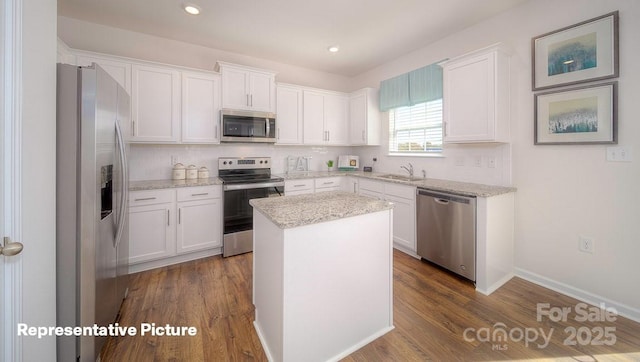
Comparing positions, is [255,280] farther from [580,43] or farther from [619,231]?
[580,43]

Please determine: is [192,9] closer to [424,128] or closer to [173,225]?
[173,225]

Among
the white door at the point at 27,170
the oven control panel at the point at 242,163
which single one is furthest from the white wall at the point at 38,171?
the oven control panel at the point at 242,163

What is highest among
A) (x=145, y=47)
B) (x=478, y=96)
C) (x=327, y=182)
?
(x=145, y=47)

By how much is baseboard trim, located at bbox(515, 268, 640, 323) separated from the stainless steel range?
2932 mm

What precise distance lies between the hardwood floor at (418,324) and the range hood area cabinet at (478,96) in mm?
1521

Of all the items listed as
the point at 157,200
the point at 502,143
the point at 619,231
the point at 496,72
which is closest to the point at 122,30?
the point at 157,200

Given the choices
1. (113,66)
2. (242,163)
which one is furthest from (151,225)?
(113,66)

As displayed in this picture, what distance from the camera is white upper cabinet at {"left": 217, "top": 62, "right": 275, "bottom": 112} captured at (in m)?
3.33

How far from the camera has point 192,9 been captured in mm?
2566

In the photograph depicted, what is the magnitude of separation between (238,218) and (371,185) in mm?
1894

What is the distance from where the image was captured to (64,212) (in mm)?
1246

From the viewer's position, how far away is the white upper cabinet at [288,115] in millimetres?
3854

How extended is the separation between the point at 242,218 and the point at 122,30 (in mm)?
2734

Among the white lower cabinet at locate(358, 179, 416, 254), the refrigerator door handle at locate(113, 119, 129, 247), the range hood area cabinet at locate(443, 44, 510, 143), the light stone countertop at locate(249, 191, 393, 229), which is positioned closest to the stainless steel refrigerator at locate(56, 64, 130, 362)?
the refrigerator door handle at locate(113, 119, 129, 247)
